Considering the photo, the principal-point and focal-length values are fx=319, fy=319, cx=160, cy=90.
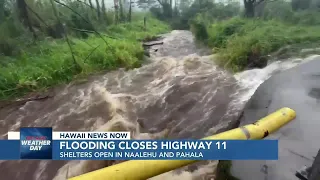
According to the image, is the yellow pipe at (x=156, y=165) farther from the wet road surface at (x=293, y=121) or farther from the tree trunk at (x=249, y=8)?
the tree trunk at (x=249, y=8)

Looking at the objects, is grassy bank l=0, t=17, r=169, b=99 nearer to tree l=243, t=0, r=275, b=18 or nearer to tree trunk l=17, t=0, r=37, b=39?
tree trunk l=17, t=0, r=37, b=39

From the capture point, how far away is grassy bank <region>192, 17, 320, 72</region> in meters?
2.03

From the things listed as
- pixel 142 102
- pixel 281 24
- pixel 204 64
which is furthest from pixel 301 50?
pixel 142 102

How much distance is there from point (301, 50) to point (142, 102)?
1183 millimetres

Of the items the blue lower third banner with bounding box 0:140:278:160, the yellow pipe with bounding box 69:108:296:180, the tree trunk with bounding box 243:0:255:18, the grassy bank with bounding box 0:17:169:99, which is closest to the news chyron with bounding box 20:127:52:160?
the blue lower third banner with bounding box 0:140:278:160

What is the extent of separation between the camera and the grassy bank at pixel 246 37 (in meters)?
2.03

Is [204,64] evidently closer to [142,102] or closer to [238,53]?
[238,53]

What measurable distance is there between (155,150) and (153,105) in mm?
570

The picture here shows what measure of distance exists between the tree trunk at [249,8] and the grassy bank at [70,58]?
505 mm

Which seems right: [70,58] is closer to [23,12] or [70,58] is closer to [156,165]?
[23,12]

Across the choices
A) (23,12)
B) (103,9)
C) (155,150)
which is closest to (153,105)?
(155,150)

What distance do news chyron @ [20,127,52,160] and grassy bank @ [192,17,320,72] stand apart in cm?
109

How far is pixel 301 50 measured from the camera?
2.23 metres

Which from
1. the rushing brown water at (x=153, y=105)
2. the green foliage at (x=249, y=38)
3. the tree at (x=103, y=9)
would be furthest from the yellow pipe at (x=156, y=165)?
the tree at (x=103, y=9)
